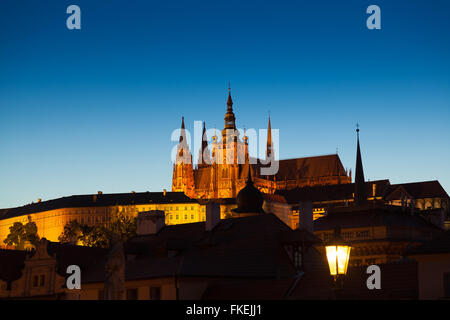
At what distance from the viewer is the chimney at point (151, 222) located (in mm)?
58759

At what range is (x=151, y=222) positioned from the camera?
194 feet

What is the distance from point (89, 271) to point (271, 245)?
13.2 metres

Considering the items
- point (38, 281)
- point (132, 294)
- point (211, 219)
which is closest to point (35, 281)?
point (38, 281)

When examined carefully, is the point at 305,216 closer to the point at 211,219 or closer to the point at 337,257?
the point at 211,219

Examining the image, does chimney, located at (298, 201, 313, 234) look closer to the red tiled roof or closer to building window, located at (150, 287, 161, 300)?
building window, located at (150, 287, 161, 300)

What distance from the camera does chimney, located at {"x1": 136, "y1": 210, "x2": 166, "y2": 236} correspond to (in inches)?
2313

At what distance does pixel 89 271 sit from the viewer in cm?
5234

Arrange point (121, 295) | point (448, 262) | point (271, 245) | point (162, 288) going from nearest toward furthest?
point (121, 295) < point (448, 262) < point (162, 288) < point (271, 245)

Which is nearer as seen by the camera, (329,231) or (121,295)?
(121,295)

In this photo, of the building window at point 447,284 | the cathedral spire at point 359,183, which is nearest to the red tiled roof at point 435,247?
the building window at point 447,284

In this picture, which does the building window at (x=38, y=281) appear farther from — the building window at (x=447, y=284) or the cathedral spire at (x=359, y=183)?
the cathedral spire at (x=359, y=183)

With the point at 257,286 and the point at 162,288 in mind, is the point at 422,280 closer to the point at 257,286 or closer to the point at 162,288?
the point at 257,286

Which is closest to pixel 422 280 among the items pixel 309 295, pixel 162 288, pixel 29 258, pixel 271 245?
pixel 309 295
